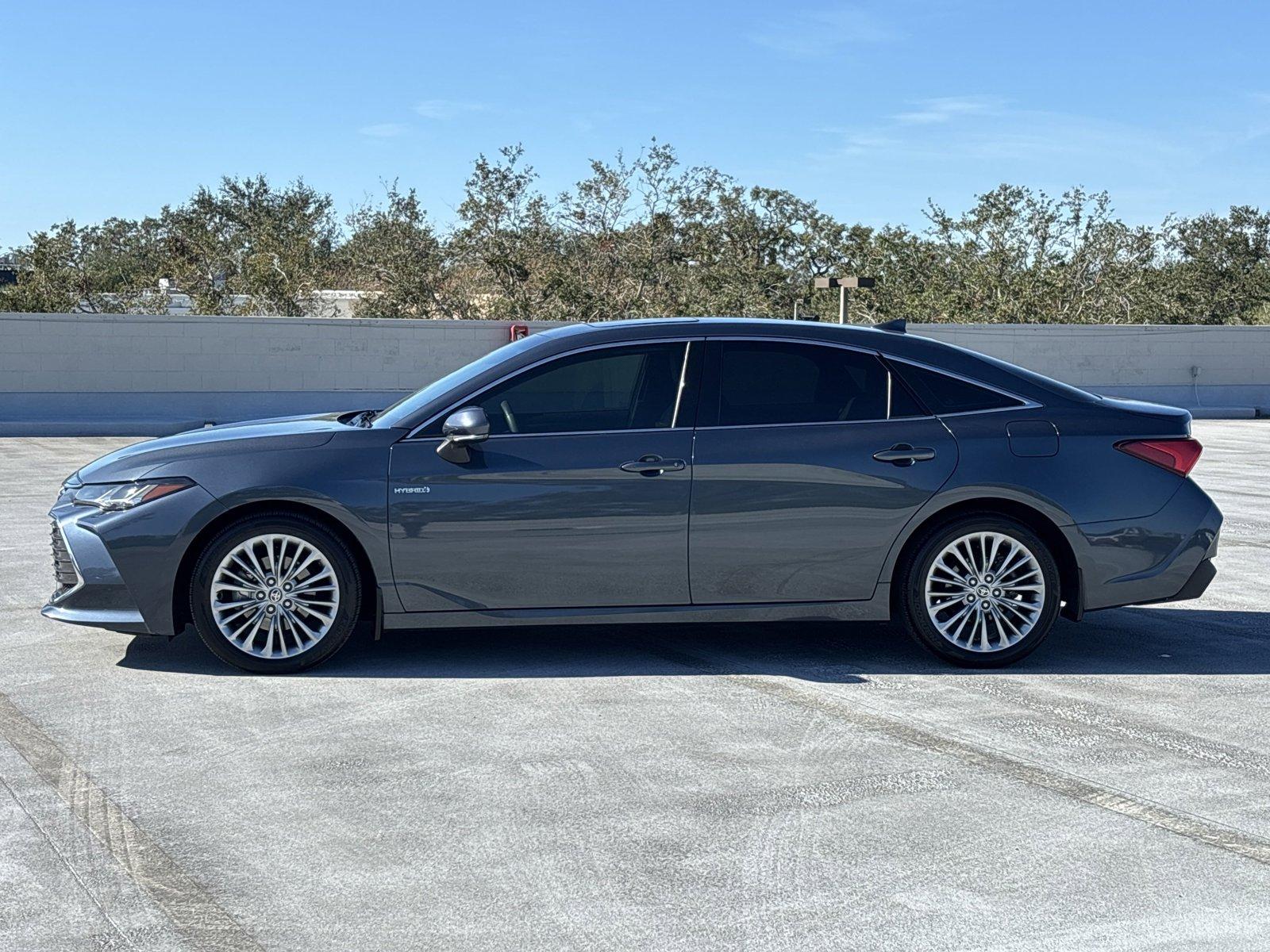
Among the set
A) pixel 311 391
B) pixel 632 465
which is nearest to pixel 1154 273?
pixel 311 391

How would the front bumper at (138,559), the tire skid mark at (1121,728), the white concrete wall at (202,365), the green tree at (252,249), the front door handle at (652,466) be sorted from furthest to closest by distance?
the green tree at (252,249) < the white concrete wall at (202,365) < the front door handle at (652,466) < the front bumper at (138,559) < the tire skid mark at (1121,728)

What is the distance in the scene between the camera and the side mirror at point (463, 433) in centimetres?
651

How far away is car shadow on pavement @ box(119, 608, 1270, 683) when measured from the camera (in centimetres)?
679

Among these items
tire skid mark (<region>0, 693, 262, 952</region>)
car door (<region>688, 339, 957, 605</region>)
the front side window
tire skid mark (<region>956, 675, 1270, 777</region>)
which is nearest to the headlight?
tire skid mark (<region>0, 693, 262, 952</region>)

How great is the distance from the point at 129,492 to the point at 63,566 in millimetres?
518

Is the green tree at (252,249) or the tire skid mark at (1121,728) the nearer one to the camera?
the tire skid mark at (1121,728)

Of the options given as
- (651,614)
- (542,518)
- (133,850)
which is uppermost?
(542,518)

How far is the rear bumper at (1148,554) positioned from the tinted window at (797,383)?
1154mm

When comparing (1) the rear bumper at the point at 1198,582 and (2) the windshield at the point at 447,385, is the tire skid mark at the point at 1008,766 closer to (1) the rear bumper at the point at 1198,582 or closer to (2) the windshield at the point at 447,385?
(2) the windshield at the point at 447,385

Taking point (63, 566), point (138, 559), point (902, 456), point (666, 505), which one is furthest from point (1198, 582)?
point (63, 566)

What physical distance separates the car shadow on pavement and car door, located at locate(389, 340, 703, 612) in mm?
414

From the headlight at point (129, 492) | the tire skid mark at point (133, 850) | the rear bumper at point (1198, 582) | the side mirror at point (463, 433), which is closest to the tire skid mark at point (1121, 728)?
the rear bumper at point (1198, 582)

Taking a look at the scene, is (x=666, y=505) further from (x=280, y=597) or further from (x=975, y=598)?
(x=280, y=597)

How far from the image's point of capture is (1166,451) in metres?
6.93
